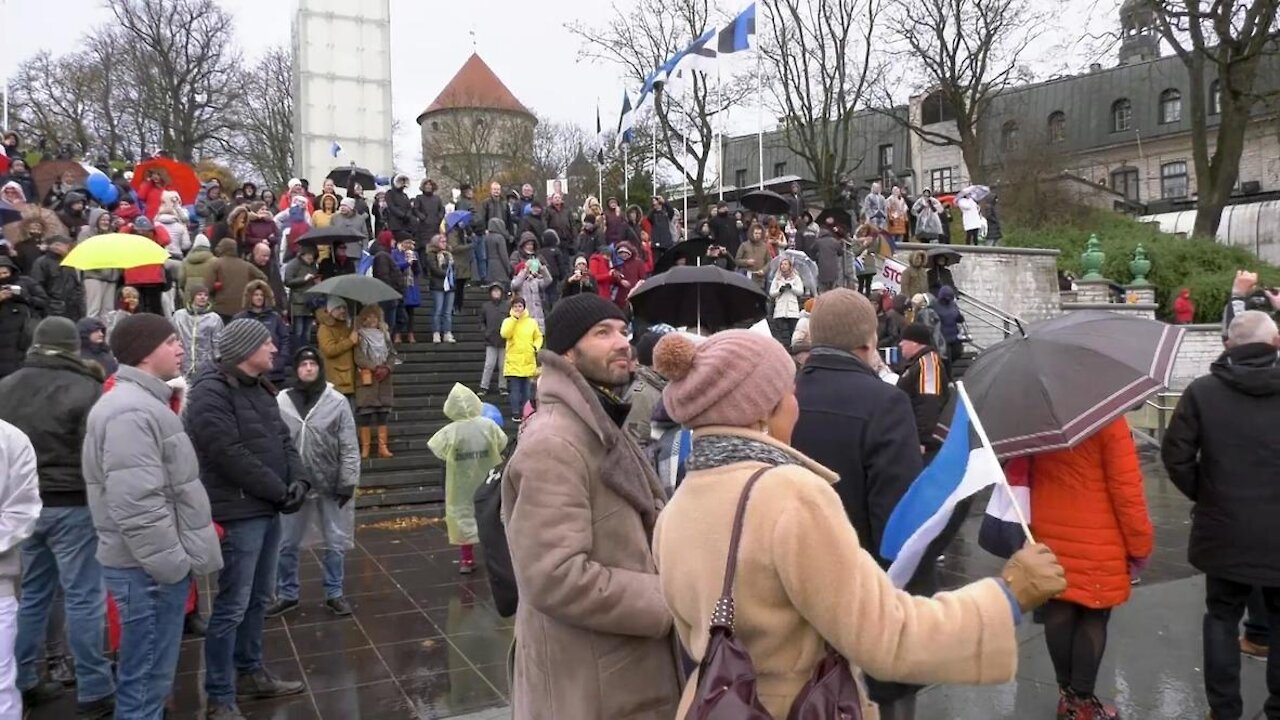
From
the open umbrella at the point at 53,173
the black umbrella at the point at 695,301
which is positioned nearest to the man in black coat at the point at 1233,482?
the black umbrella at the point at 695,301

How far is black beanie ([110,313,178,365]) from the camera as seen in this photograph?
4273 millimetres

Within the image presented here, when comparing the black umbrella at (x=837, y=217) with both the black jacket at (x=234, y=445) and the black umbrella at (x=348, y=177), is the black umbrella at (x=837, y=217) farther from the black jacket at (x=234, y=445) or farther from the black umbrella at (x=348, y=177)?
the black jacket at (x=234, y=445)

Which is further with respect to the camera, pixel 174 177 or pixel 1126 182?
pixel 1126 182

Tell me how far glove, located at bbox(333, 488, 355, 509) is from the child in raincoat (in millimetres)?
983

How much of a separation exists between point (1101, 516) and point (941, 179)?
55091 mm

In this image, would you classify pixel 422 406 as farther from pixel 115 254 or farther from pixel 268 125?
pixel 268 125

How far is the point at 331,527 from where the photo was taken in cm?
679

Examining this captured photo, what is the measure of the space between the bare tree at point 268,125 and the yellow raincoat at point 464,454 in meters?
40.3

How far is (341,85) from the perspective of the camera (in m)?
24.0

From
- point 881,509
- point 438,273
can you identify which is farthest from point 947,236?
point 881,509

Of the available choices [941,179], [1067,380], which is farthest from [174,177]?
[941,179]

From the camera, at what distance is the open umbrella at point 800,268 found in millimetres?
15266

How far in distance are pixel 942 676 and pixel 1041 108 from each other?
57802mm

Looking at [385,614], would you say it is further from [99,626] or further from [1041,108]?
[1041,108]
